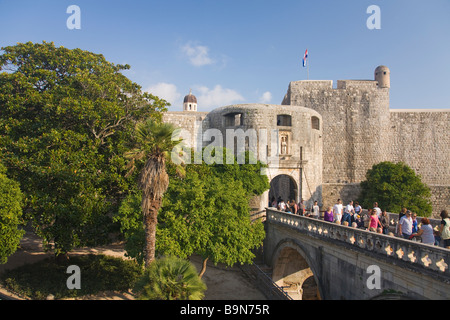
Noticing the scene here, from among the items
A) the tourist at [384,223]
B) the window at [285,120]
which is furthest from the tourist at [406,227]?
the window at [285,120]

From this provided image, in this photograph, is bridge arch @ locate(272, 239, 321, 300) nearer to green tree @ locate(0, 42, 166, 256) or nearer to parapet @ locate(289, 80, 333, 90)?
green tree @ locate(0, 42, 166, 256)

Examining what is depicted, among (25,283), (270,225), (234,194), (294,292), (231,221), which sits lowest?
(294,292)

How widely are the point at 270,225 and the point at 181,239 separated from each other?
9367 millimetres

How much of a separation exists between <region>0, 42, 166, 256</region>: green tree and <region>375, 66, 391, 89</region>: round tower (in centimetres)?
2872

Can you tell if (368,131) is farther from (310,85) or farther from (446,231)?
(446,231)

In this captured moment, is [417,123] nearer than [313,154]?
No

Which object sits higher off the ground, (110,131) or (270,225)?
(110,131)

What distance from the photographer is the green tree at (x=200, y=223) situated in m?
15.0

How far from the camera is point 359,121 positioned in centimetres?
3594

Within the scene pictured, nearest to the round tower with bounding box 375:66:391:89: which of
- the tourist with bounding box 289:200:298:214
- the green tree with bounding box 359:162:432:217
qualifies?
the green tree with bounding box 359:162:432:217

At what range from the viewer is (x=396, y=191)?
91.9 feet

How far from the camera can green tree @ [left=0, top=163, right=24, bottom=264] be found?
13086 millimetres

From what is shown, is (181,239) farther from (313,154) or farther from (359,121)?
(359,121)

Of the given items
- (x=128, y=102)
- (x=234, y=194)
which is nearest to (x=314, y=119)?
(x=234, y=194)
